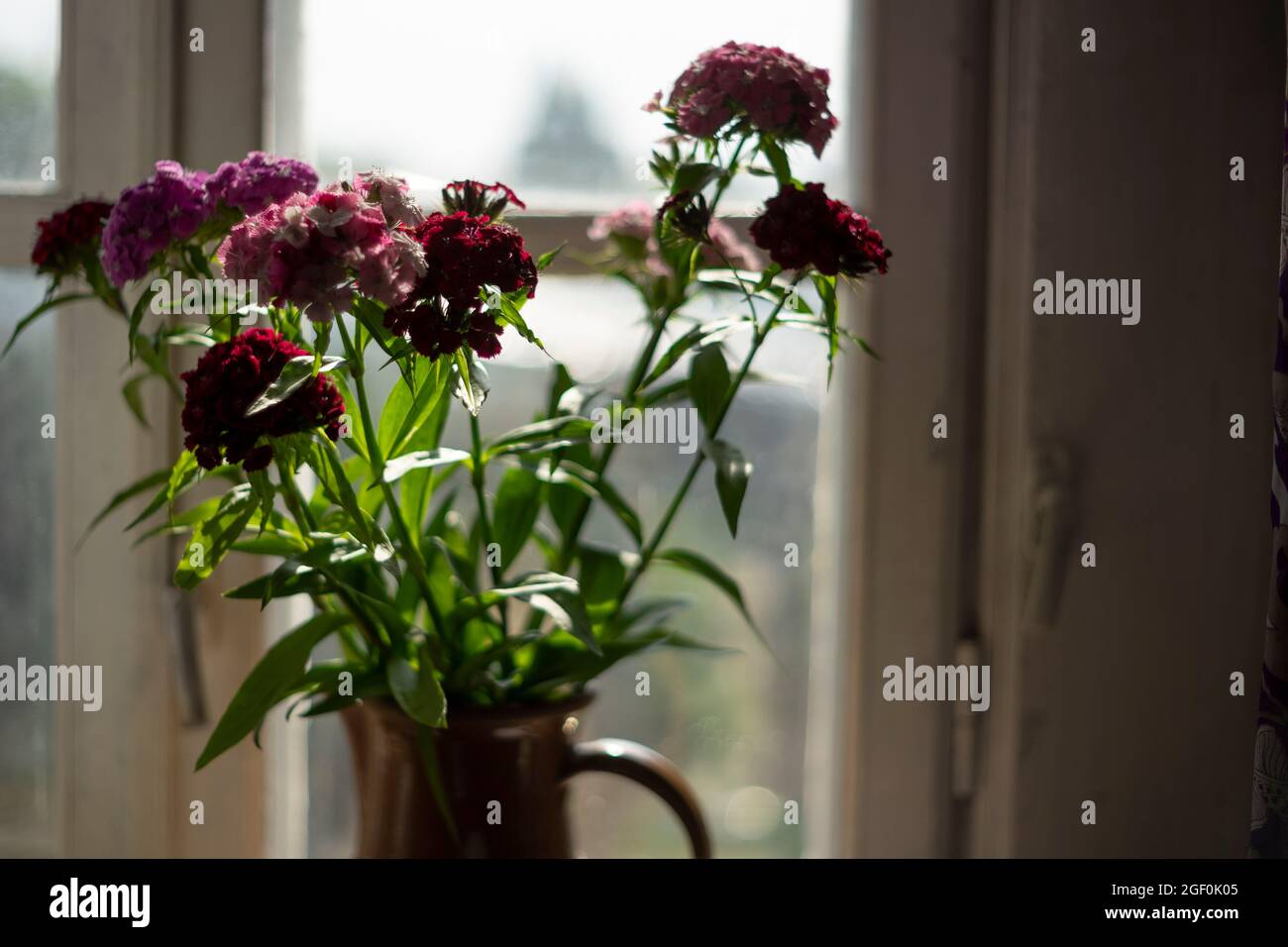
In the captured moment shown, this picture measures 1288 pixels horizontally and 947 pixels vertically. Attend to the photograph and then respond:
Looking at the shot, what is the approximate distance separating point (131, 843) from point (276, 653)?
43 cm

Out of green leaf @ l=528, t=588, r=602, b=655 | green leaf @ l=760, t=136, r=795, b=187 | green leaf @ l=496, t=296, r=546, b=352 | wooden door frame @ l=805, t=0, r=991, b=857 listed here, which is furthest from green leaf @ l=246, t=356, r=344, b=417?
wooden door frame @ l=805, t=0, r=991, b=857

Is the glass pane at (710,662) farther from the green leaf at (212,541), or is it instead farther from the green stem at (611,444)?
the green leaf at (212,541)

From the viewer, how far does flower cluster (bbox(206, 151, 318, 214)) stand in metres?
0.62

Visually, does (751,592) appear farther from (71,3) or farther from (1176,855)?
(71,3)

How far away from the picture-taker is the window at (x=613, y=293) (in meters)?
0.97

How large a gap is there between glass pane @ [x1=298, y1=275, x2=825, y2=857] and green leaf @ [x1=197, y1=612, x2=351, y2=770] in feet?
1.14

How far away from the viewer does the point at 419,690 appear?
24.2 inches

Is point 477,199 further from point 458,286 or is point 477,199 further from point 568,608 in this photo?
point 568,608

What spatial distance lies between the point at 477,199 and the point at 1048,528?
1.95ft

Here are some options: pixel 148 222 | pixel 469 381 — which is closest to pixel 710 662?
pixel 469 381

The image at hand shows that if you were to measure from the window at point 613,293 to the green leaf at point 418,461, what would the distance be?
32 cm

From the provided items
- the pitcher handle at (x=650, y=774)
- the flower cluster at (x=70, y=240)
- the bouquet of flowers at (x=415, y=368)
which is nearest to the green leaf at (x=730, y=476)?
the bouquet of flowers at (x=415, y=368)
